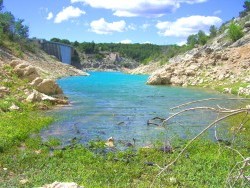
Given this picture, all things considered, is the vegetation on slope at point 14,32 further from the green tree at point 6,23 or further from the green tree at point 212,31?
the green tree at point 212,31

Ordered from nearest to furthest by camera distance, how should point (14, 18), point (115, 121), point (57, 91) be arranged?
1. point (115, 121)
2. point (57, 91)
3. point (14, 18)

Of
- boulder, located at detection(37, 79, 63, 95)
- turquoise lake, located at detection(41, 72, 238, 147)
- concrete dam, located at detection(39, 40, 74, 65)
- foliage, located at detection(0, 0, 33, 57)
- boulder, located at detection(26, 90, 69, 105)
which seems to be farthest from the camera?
concrete dam, located at detection(39, 40, 74, 65)

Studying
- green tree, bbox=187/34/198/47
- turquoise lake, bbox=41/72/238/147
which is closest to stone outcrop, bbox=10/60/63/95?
turquoise lake, bbox=41/72/238/147

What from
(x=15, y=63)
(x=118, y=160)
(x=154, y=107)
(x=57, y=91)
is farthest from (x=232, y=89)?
(x=118, y=160)

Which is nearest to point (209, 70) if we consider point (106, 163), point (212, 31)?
point (106, 163)

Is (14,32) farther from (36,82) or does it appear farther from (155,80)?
(36,82)

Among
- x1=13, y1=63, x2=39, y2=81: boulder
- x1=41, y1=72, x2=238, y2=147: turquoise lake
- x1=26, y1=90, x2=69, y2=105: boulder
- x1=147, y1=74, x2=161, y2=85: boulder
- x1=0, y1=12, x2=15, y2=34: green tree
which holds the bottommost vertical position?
x1=147, y1=74, x2=161, y2=85: boulder

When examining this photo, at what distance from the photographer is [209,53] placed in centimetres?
8044

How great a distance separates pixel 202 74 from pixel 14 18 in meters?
72.7

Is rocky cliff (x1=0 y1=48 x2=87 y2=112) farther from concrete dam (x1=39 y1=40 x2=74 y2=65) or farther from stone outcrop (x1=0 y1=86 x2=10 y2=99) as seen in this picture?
concrete dam (x1=39 y1=40 x2=74 y2=65)

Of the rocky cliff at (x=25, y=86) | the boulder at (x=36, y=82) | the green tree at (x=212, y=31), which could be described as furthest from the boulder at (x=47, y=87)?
the green tree at (x=212, y=31)

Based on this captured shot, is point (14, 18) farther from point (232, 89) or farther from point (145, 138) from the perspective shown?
point (145, 138)

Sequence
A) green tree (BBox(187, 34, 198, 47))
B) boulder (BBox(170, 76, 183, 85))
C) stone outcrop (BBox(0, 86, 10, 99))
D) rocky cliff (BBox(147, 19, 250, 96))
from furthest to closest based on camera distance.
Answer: green tree (BBox(187, 34, 198, 47))
boulder (BBox(170, 76, 183, 85))
rocky cliff (BBox(147, 19, 250, 96))
stone outcrop (BBox(0, 86, 10, 99))

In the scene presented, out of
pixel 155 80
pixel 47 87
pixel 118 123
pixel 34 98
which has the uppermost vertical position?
pixel 47 87
